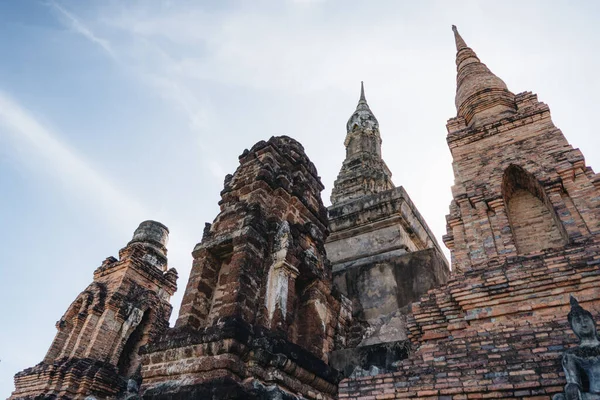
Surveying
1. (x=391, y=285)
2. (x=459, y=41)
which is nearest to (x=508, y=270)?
(x=391, y=285)

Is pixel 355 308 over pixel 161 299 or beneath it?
beneath

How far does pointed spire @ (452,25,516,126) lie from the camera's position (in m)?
10.3

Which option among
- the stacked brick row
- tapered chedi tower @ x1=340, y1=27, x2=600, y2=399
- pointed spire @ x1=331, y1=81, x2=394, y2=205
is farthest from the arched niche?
pointed spire @ x1=331, y1=81, x2=394, y2=205

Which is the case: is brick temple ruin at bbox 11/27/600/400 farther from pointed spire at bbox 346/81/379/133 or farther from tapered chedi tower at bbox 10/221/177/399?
pointed spire at bbox 346/81/379/133

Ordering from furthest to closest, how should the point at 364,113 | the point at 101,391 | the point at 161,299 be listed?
the point at 364,113
the point at 161,299
the point at 101,391

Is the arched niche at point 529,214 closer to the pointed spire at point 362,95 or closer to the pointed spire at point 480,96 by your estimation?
the pointed spire at point 480,96

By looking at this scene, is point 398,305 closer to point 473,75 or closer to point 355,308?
point 355,308

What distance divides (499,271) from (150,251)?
458 inches

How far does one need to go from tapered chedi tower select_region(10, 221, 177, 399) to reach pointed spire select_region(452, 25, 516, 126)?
33.1ft

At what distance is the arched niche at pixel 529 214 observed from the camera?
7281mm

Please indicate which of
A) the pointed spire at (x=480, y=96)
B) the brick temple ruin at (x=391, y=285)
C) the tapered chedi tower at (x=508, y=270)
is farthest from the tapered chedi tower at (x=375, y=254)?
the pointed spire at (x=480, y=96)

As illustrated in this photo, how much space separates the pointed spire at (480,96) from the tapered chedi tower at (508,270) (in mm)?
186

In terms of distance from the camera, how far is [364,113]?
59.2 ft

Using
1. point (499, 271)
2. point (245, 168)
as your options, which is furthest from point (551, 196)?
point (245, 168)
